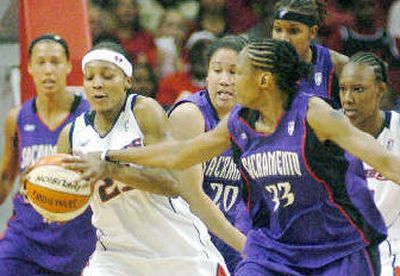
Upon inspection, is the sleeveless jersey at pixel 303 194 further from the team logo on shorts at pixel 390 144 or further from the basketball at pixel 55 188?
the team logo on shorts at pixel 390 144

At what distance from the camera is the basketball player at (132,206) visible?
5648mm

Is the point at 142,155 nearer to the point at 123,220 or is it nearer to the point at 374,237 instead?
the point at 123,220

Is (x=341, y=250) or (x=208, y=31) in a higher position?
(x=208, y=31)

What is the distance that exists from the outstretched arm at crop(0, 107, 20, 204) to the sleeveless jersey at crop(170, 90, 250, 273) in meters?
1.07

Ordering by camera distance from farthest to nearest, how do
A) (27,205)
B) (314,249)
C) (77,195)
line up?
1. (27,205)
2. (77,195)
3. (314,249)

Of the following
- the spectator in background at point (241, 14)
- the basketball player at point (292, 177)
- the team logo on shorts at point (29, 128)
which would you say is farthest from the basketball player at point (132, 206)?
the spectator in background at point (241, 14)

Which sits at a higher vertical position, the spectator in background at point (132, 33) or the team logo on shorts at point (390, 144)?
the spectator in background at point (132, 33)

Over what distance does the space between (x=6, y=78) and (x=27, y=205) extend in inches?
99.3

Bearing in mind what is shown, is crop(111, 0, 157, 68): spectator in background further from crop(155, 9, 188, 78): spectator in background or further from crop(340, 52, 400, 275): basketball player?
crop(340, 52, 400, 275): basketball player

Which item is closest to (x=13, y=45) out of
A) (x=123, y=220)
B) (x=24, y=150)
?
(x=24, y=150)

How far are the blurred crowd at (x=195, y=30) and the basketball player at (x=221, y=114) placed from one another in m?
2.41

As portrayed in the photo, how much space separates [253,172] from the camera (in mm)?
5145

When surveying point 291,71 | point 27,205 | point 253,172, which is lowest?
point 27,205

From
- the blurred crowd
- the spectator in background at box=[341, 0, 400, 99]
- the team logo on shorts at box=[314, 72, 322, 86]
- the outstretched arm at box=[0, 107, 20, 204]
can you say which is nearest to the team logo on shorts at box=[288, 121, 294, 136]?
the team logo on shorts at box=[314, 72, 322, 86]
